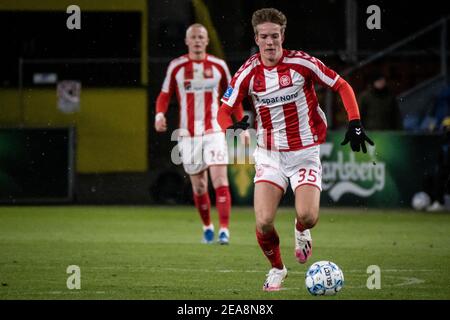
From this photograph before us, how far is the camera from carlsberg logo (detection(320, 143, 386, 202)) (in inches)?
720

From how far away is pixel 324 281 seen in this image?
8.58 metres

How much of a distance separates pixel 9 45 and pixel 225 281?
13.0m

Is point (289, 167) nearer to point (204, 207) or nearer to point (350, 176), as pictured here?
point (204, 207)

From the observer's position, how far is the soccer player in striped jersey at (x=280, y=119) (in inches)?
A: 362

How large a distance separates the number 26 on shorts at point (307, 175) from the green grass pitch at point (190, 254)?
83cm

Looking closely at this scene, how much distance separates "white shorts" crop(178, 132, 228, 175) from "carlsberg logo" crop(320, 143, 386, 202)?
5.12m

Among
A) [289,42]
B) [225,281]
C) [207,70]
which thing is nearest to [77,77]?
[289,42]

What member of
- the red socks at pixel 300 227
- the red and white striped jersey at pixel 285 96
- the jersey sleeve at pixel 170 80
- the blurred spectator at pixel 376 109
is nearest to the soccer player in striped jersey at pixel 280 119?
the red and white striped jersey at pixel 285 96

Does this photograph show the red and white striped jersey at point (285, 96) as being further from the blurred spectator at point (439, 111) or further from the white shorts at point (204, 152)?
the blurred spectator at point (439, 111)

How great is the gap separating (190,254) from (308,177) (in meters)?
3.01

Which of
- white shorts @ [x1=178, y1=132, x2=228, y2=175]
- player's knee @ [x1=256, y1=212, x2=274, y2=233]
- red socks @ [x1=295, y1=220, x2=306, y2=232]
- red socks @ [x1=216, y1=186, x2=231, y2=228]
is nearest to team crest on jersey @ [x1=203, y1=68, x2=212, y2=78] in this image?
white shorts @ [x1=178, y1=132, x2=228, y2=175]

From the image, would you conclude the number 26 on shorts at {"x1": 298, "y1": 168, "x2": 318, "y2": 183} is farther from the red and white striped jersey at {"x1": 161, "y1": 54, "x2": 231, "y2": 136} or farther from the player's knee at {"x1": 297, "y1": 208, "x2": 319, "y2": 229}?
the red and white striped jersey at {"x1": 161, "y1": 54, "x2": 231, "y2": 136}

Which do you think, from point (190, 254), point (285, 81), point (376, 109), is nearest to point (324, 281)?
point (285, 81)

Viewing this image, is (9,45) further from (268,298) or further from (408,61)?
(268,298)
